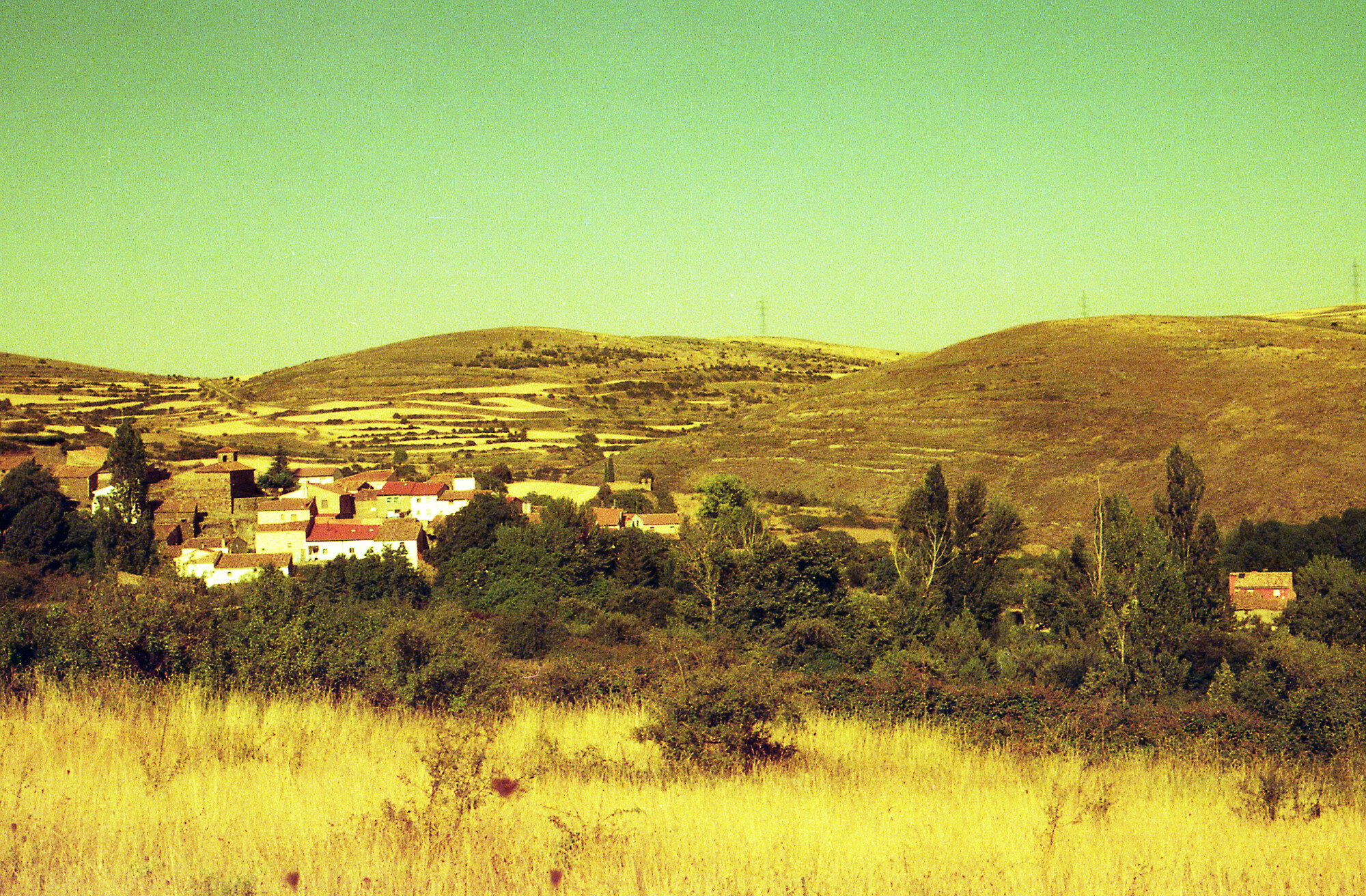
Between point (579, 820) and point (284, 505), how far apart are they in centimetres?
5198

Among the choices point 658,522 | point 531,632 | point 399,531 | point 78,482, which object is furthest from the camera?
point 78,482

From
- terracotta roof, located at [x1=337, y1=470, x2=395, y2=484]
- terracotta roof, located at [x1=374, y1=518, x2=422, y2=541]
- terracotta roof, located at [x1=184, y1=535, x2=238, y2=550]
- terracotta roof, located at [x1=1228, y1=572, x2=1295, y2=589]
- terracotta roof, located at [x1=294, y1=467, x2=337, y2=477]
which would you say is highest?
terracotta roof, located at [x1=294, y1=467, x2=337, y2=477]

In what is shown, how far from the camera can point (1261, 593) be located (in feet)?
128

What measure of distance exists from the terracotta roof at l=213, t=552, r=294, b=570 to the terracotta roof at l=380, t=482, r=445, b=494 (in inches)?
421

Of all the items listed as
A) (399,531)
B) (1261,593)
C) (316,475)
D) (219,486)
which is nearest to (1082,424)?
(1261,593)

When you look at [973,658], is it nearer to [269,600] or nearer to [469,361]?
[269,600]

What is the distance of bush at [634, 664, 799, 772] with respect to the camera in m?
6.84

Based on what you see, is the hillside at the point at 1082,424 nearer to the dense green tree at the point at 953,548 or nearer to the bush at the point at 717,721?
the dense green tree at the point at 953,548

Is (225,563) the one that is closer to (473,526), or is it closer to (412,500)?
(473,526)

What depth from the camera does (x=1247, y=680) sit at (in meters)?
14.0

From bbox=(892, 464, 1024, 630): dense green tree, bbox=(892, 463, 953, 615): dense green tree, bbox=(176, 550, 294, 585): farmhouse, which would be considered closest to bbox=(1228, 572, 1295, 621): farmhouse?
bbox=(892, 464, 1024, 630): dense green tree

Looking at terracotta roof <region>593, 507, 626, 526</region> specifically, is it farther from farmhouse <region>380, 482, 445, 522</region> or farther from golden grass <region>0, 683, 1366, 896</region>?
golden grass <region>0, 683, 1366, 896</region>

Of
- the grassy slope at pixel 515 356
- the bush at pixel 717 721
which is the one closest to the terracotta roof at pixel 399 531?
the bush at pixel 717 721

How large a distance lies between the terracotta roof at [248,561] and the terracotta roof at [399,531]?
399cm
